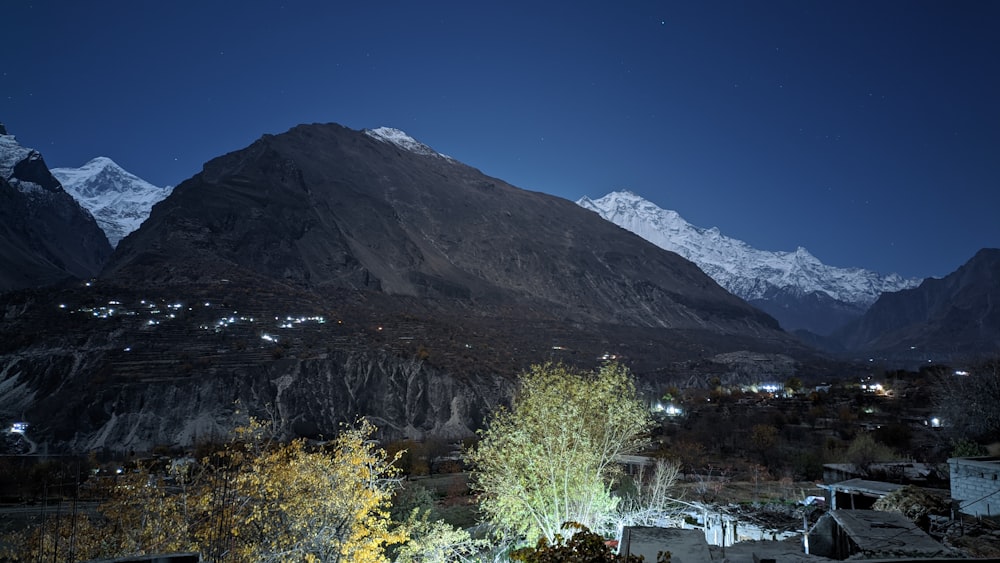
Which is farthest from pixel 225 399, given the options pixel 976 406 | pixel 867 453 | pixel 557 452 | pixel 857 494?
pixel 976 406

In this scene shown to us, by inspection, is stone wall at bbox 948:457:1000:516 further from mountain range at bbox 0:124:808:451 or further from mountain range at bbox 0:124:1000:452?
mountain range at bbox 0:124:808:451

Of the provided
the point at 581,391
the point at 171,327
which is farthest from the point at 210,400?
the point at 581,391

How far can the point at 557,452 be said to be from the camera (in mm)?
22469

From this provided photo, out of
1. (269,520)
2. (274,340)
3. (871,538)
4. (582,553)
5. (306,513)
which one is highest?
(274,340)

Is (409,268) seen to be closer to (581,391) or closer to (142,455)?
(142,455)

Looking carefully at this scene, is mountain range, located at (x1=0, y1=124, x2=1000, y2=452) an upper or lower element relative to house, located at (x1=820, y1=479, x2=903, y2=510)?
upper

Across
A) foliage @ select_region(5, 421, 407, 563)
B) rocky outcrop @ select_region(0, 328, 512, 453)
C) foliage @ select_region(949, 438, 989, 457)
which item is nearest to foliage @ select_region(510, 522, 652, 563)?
foliage @ select_region(5, 421, 407, 563)

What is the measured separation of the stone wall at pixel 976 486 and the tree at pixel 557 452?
12.6 m

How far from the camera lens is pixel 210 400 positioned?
74688 mm

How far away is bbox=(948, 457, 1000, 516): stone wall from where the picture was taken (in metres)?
22.5

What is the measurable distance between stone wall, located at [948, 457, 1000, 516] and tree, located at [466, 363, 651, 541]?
12.6 metres

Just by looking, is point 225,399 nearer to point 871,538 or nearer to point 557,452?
point 557,452

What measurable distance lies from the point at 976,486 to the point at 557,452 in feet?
52.8

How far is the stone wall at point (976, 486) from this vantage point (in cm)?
2255
